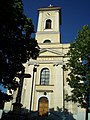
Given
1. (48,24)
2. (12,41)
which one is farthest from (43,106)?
(48,24)

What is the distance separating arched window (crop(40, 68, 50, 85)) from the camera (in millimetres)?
25797

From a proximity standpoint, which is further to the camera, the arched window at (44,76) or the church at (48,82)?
the arched window at (44,76)

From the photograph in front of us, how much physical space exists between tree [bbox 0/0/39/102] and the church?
301 inches

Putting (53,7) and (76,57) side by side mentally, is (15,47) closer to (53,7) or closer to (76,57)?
(76,57)

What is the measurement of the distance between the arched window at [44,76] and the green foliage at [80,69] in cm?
763

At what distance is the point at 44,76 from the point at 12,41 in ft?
44.7

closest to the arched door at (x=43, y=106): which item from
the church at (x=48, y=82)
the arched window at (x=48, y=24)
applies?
the church at (x=48, y=82)

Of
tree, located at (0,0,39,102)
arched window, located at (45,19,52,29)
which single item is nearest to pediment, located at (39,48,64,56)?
arched window, located at (45,19,52,29)

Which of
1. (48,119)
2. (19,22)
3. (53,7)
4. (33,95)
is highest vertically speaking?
(53,7)

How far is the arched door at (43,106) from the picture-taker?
23578mm

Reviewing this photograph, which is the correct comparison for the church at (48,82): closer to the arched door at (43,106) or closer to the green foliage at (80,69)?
the arched door at (43,106)

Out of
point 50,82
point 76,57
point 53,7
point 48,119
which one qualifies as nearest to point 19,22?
point 76,57

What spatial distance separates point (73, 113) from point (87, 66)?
25.3ft

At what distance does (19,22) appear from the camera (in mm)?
13484
